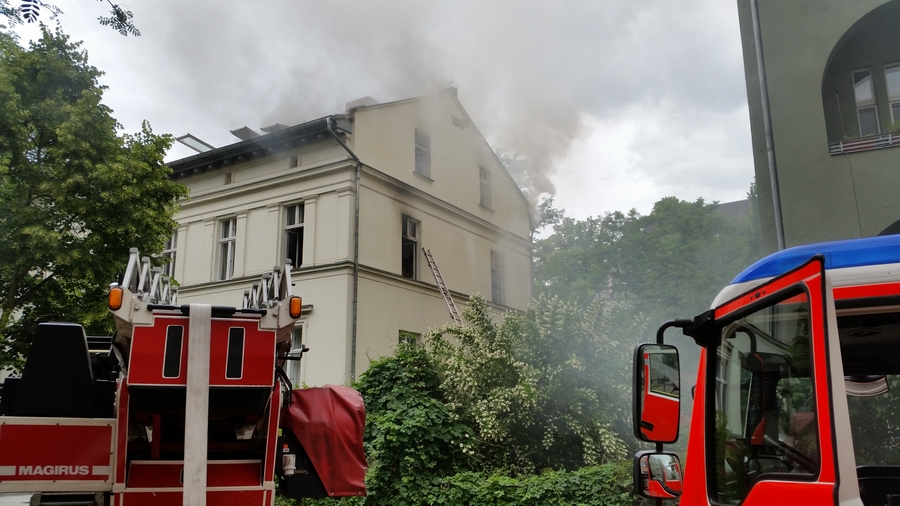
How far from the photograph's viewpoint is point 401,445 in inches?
384

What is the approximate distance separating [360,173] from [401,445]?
917 centimetres

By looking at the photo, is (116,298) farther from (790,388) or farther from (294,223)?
(294,223)

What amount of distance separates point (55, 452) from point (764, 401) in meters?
4.42

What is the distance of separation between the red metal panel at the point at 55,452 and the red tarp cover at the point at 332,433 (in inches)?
56.3

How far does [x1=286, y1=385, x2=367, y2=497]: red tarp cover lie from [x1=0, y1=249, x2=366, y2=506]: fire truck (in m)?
0.61

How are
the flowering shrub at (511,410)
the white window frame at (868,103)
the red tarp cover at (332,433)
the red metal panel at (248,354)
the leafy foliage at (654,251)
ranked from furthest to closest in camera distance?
the leafy foliage at (654,251) < the white window frame at (868,103) < the flowering shrub at (511,410) < the red tarp cover at (332,433) < the red metal panel at (248,354)

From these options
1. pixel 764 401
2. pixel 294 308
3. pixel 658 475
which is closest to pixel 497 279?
pixel 294 308

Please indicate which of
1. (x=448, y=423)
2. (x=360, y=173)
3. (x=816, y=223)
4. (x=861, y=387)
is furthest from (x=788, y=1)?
(x=360, y=173)

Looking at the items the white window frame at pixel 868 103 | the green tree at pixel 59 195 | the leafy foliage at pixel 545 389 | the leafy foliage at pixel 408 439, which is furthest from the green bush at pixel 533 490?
the green tree at pixel 59 195

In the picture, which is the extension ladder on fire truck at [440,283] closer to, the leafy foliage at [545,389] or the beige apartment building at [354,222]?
the beige apartment building at [354,222]

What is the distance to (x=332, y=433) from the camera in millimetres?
5914

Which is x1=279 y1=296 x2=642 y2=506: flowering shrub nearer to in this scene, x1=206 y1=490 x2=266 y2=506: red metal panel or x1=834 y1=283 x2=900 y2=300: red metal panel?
x1=206 y1=490 x2=266 y2=506: red metal panel

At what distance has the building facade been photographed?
8844mm

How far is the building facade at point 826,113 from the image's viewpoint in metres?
8.84
